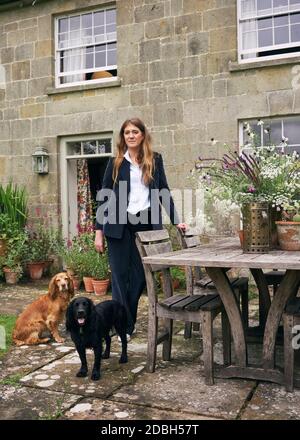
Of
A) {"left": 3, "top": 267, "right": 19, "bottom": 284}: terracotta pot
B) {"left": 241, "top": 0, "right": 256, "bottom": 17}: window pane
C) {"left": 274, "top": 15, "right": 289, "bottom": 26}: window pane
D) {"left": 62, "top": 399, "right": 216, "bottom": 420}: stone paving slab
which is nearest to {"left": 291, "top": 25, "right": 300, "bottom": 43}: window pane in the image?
{"left": 274, "top": 15, "right": 289, "bottom": 26}: window pane

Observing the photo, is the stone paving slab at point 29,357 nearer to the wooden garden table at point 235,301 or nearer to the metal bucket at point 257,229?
the wooden garden table at point 235,301

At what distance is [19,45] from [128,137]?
20.4 feet

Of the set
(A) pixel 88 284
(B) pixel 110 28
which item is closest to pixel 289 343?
(A) pixel 88 284

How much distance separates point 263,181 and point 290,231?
0.42 meters

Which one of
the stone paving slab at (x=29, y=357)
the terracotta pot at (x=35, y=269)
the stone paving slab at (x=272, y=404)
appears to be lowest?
the stone paving slab at (x=29, y=357)

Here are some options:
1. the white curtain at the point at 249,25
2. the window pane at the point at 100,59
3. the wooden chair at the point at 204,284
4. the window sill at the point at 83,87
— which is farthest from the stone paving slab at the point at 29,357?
the window pane at the point at 100,59

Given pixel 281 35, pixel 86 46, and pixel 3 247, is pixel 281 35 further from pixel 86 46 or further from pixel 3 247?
pixel 3 247

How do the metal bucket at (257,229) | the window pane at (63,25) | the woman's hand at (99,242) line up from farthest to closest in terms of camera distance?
the window pane at (63,25)
the woman's hand at (99,242)
the metal bucket at (257,229)

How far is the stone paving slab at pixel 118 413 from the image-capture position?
2775mm

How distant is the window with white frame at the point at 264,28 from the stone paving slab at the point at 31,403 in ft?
20.0

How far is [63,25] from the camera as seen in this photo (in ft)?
29.6

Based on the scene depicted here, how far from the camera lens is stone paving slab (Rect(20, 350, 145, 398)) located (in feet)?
10.7
